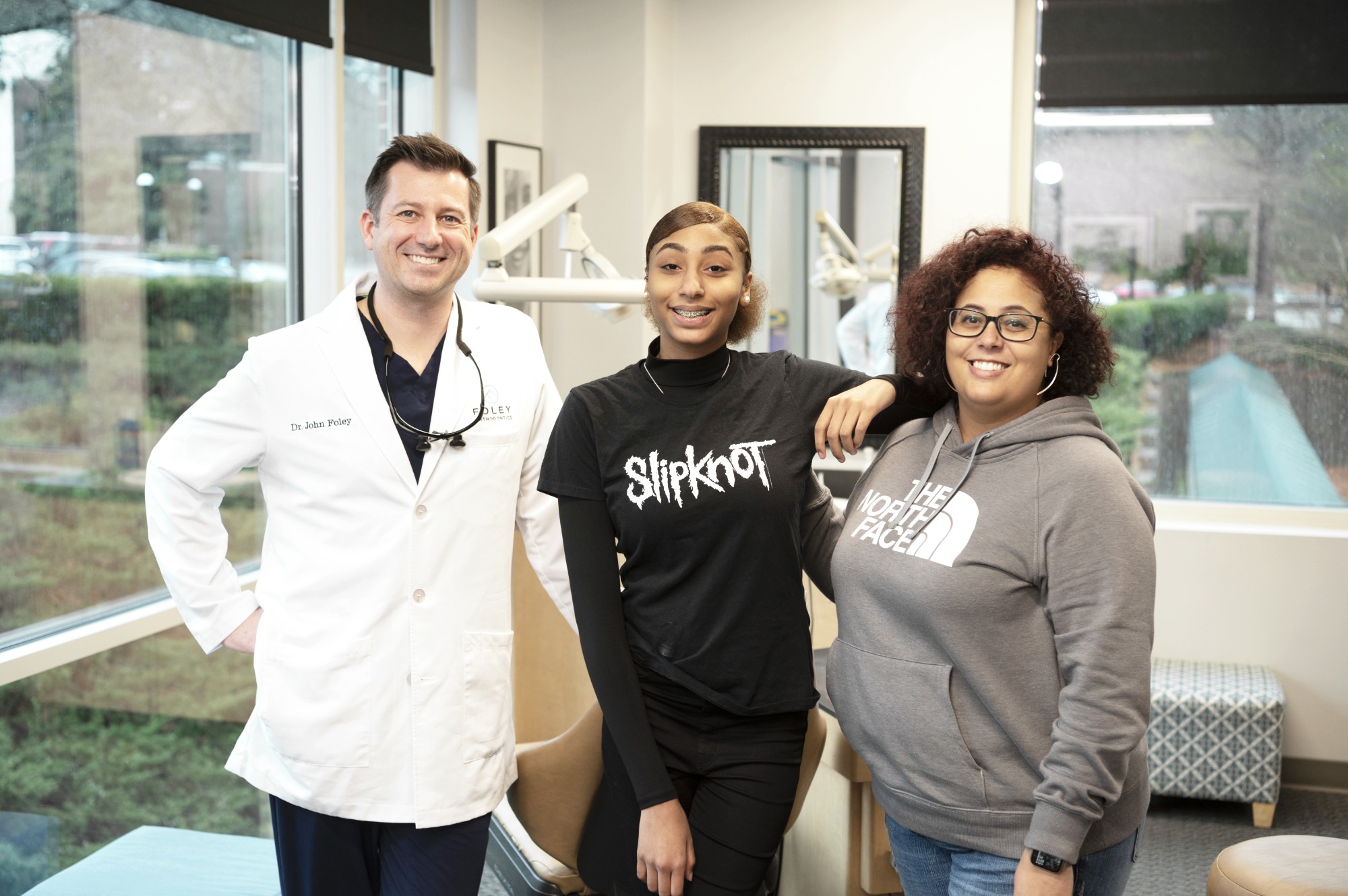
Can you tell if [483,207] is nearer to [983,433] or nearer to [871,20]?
[871,20]

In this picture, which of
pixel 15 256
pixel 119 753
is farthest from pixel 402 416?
pixel 119 753

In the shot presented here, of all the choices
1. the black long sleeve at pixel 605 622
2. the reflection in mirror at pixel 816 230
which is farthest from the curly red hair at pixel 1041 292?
the reflection in mirror at pixel 816 230

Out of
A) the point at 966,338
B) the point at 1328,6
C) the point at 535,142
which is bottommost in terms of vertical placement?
A: the point at 966,338

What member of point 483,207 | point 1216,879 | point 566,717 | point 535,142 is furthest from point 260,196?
point 1216,879

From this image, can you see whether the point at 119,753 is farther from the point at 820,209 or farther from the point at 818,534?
the point at 820,209

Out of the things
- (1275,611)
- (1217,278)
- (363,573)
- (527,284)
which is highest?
(1217,278)

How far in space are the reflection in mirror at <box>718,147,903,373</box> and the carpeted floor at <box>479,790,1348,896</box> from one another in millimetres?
1731

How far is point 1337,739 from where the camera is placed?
3529 millimetres

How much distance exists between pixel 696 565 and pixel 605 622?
152 millimetres

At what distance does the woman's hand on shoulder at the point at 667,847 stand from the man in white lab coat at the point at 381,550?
1.18 ft

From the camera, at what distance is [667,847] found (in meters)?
1.44

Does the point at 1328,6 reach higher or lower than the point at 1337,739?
higher

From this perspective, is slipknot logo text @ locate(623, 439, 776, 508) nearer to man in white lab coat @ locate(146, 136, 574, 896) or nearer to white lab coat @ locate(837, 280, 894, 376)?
man in white lab coat @ locate(146, 136, 574, 896)

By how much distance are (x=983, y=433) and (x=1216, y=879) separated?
119cm
